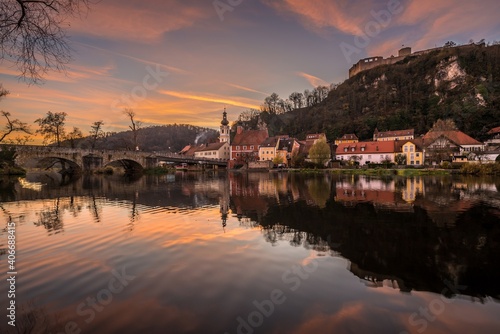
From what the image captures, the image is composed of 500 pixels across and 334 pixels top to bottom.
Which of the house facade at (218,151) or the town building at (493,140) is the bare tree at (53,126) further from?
the town building at (493,140)

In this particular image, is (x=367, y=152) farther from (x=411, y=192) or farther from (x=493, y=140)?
(x=411, y=192)

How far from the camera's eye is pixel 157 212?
1783 cm

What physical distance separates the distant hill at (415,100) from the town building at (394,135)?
6732 mm

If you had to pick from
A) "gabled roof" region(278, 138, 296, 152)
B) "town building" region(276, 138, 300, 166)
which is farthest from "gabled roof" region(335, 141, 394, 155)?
"gabled roof" region(278, 138, 296, 152)

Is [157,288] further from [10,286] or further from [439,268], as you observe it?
[439,268]

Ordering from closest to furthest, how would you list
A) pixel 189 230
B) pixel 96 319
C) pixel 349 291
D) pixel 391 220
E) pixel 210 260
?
pixel 96 319
pixel 349 291
pixel 210 260
pixel 189 230
pixel 391 220

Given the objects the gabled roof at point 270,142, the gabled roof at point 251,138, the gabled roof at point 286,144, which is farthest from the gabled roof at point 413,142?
the gabled roof at point 251,138

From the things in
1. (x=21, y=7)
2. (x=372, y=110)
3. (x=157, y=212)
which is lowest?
(x=157, y=212)

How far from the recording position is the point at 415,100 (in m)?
121

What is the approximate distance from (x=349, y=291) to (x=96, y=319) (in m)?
5.60

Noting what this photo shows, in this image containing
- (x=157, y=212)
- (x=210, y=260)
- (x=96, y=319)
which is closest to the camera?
(x=96, y=319)

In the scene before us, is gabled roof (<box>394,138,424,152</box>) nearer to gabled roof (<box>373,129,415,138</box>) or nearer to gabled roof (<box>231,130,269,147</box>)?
gabled roof (<box>373,129,415,138</box>)

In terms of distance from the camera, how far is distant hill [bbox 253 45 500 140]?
97.3m

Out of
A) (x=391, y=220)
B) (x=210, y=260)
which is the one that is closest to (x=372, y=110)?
(x=391, y=220)
